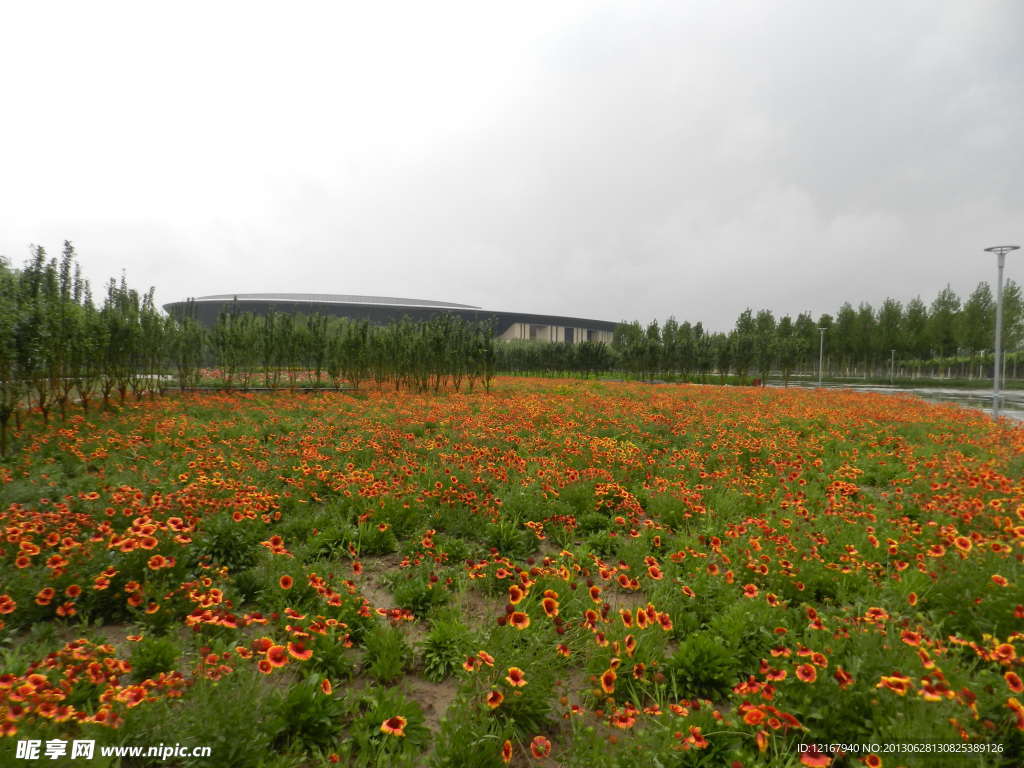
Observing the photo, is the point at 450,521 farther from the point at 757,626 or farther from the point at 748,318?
the point at 748,318

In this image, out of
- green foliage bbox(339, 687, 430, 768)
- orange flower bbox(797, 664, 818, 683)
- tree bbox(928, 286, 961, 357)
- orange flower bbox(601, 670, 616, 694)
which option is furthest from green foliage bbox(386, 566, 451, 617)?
tree bbox(928, 286, 961, 357)

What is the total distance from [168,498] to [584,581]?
4.16 meters

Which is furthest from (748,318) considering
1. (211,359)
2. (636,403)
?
(211,359)

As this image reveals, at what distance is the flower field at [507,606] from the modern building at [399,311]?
58.2m

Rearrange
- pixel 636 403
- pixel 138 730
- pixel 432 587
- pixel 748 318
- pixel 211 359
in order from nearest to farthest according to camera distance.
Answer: pixel 138 730, pixel 432 587, pixel 636 403, pixel 211 359, pixel 748 318

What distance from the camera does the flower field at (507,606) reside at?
2.29 metres

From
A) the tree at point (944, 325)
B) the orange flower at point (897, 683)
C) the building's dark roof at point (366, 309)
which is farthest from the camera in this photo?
the building's dark roof at point (366, 309)

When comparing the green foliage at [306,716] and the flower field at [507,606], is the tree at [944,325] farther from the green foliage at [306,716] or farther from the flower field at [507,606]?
the green foliage at [306,716]

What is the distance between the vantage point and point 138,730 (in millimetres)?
2193

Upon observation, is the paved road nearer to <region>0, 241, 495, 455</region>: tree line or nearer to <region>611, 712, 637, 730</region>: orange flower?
<region>611, 712, 637, 730</region>: orange flower

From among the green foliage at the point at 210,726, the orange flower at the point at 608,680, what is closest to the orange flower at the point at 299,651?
the green foliage at the point at 210,726

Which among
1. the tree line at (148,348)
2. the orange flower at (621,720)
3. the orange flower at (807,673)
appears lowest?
the orange flower at (621,720)

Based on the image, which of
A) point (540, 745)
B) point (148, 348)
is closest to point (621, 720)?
point (540, 745)

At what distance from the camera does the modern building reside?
71.1 metres
